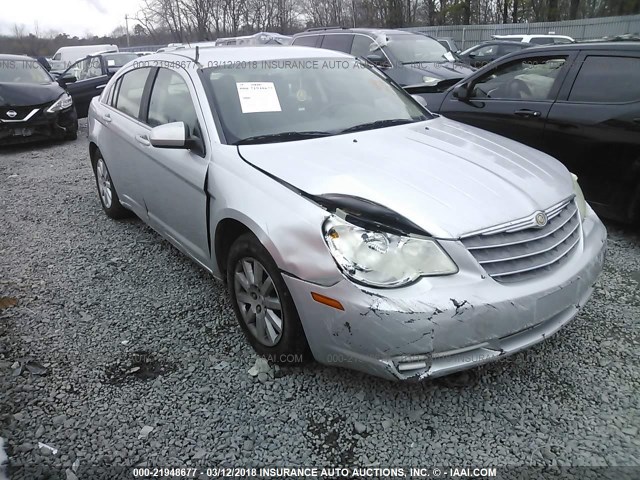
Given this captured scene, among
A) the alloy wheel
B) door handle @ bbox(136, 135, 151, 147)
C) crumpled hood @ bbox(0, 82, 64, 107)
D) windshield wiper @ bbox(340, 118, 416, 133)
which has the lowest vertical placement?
the alloy wheel

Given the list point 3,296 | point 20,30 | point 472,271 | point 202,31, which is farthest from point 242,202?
point 20,30

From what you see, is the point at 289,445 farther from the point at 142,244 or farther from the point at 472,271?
the point at 142,244

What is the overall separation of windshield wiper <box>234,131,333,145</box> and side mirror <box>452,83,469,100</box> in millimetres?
2708

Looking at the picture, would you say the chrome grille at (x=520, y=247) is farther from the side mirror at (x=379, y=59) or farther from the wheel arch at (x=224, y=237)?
the side mirror at (x=379, y=59)

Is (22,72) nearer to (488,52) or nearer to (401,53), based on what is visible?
(401,53)

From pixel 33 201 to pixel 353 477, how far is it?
537 centimetres

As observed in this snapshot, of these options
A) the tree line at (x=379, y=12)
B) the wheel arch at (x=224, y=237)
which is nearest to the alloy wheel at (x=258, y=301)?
the wheel arch at (x=224, y=237)

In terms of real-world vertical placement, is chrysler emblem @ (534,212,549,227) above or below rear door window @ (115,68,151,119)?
below

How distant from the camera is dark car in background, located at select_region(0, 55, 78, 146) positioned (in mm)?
8336

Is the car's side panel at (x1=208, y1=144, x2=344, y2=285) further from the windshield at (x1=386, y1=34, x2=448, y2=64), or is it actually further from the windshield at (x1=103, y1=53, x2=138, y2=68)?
the windshield at (x1=103, y1=53, x2=138, y2=68)

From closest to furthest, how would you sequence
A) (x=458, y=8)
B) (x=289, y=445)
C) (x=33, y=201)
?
(x=289, y=445) → (x=33, y=201) → (x=458, y=8)

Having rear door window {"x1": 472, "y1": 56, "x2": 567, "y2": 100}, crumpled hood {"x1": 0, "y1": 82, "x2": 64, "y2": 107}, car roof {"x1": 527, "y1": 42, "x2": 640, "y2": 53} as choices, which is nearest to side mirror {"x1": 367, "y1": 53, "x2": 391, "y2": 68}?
rear door window {"x1": 472, "y1": 56, "x2": 567, "y2": 100}

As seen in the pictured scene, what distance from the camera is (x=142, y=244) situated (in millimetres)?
4465

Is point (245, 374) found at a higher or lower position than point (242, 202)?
lower
